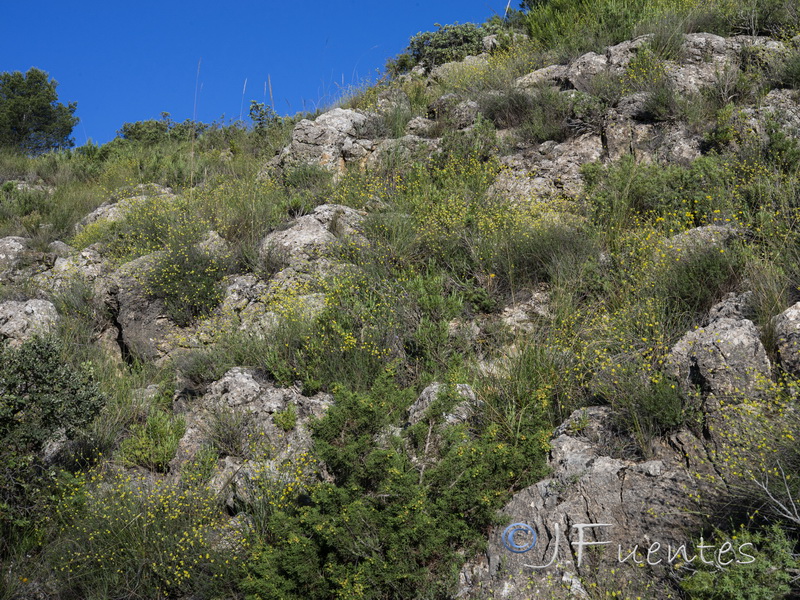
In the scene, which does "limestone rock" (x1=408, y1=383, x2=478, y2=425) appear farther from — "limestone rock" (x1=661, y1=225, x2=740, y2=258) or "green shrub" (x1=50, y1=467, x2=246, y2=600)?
"limestone rock" (x1=661, y1=225, x2=740, y2=258)

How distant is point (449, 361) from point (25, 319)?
184 inches

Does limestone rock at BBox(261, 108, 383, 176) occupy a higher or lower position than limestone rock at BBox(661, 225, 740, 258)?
higher

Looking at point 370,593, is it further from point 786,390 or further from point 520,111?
point 520,111

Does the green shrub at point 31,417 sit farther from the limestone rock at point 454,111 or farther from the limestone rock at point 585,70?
the limestone rock at point 585,70

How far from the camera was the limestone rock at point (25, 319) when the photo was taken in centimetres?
655

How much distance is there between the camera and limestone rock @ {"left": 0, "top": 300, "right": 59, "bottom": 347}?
6547 millimetres

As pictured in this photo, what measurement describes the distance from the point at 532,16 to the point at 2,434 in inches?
496

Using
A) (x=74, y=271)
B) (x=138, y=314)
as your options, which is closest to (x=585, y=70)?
(x=138, y=314)

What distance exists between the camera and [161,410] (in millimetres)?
5840

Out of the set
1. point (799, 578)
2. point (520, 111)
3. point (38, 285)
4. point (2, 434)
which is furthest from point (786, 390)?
point (38, 285)

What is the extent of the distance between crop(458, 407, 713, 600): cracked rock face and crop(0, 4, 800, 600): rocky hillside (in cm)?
2
